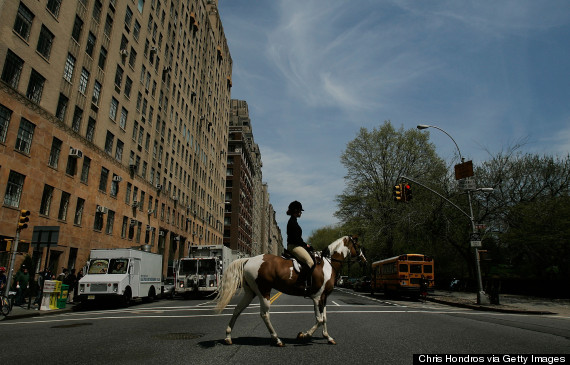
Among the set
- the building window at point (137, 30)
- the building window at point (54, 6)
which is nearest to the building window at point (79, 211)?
the building window at point (54, 6)

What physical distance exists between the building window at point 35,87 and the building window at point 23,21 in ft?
7.15

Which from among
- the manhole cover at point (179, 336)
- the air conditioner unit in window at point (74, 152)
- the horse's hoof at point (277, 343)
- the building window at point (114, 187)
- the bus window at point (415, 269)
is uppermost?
the air conditioner unit in window at point (74, 152)

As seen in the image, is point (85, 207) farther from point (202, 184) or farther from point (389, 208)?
point (202, 184)

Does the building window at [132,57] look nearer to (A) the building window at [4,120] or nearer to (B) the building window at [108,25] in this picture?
(B) the building window at [108,25]

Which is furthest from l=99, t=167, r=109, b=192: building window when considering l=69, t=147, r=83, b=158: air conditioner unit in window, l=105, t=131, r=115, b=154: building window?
l=69, t=147, r=83, b=158: air conditioner unit in window

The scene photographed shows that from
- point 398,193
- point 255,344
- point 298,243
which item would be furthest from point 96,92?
point 255,344

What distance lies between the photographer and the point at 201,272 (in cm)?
2428

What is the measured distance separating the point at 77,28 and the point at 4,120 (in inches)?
440

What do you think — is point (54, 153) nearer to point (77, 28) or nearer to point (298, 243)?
point (77, 28)

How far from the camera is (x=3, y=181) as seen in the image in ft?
65.1

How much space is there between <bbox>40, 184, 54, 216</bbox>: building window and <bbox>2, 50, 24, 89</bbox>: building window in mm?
6645

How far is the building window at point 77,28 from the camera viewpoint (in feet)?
89.2

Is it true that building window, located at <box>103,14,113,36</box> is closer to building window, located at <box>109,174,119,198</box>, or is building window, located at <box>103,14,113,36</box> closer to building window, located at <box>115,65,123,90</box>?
building window, located at <box>115,65,123,90</box>

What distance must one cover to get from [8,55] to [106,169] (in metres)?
12.6
